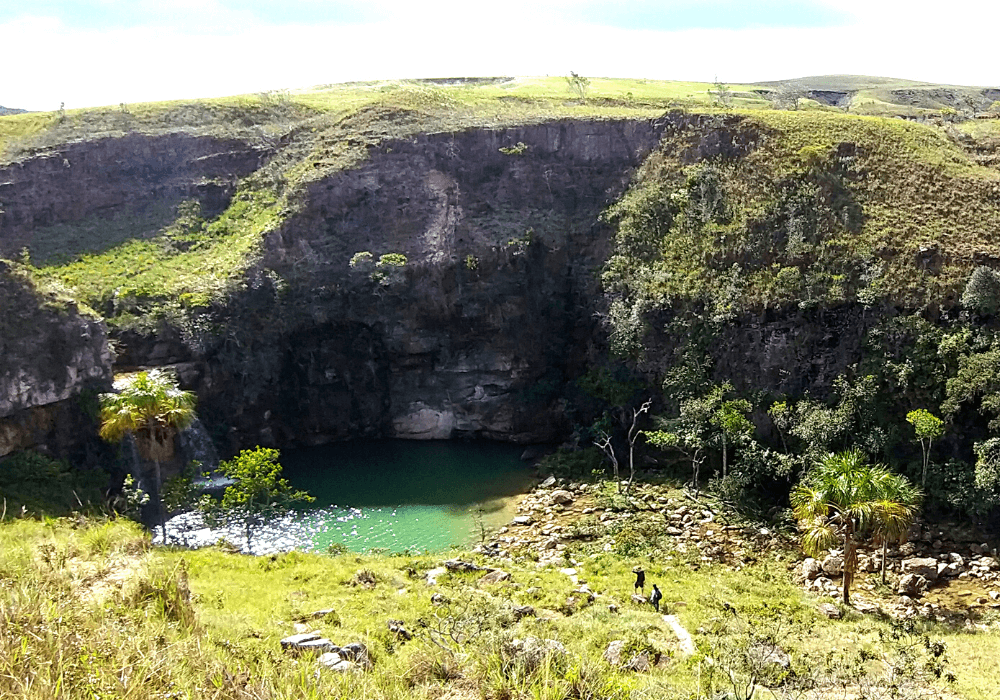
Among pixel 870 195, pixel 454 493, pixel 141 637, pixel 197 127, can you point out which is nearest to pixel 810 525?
pixel 454 493

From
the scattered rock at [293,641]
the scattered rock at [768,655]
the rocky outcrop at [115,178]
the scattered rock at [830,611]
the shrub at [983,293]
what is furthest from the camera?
the rocky outcrop at [115,178]

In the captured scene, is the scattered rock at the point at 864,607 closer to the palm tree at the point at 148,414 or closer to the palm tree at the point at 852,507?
the palm tree at the point at 852,507

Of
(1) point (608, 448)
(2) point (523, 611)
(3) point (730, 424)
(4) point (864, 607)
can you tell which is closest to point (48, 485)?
(2) point (523, 611)

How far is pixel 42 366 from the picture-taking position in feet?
98.0

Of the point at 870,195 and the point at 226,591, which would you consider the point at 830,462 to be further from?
the point at 870,195

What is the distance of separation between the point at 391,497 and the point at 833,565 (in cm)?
1884

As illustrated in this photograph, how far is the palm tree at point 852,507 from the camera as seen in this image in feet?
69.9

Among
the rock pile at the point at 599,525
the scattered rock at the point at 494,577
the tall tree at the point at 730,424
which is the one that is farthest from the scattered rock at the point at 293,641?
the tall tree at the point at 730,424

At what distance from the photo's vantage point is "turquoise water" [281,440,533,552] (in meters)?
30.5

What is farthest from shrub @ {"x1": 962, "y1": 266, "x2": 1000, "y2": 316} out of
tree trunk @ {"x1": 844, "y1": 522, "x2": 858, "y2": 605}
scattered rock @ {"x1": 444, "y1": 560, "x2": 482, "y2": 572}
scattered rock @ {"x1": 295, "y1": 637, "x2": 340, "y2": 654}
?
scattered rock @ {"x1": 295, "y1": 637, "x2": 340, "y2": 654}

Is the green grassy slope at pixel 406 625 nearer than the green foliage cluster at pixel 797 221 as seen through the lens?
Yes

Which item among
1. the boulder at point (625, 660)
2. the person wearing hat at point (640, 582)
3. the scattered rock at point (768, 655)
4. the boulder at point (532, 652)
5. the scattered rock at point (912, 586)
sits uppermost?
the boulder at point (532, 652)

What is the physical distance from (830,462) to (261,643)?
59.0 feet

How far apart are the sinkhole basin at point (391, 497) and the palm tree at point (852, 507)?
13060 millimetres
